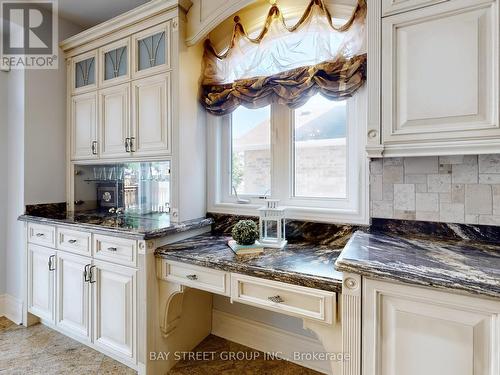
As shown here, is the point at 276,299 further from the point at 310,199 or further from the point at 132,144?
the point at 132,144

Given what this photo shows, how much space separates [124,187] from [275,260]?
175 cm

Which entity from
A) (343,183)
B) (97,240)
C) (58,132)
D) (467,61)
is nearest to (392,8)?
(467,61)

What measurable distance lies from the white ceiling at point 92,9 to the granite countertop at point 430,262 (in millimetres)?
2589

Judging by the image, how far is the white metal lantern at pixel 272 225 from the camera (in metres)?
1.67

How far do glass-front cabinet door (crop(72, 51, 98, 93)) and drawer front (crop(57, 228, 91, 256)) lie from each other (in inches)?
49.2

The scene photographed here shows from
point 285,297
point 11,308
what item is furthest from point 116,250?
point 11,308

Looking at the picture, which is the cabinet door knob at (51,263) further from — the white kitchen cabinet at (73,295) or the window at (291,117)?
the window at (291,117)

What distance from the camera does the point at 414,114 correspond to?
119 centimetres

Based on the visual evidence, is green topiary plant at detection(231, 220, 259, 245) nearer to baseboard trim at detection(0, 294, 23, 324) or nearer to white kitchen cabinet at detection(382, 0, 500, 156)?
white kitchen cabinet at detection(382, 0, 500, 156)

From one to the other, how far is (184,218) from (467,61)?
5.80ft

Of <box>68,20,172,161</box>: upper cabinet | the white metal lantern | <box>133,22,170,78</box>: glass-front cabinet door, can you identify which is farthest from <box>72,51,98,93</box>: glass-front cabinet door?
the white metal lantern

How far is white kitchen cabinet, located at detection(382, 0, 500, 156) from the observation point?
1.07 m

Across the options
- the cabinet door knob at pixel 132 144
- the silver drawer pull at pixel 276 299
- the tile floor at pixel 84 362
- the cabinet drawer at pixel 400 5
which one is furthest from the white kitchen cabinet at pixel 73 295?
the cabinet drawer at pixel 400 5

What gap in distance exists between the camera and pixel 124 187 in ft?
8.23
